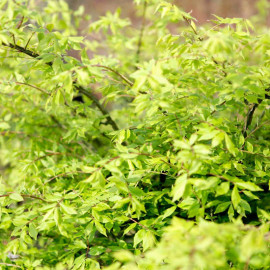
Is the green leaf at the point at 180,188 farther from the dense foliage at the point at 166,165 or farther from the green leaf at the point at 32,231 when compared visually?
the green leaf at the point at 32,231

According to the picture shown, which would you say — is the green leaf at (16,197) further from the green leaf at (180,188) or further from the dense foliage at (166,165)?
the green leaf at (180,188)

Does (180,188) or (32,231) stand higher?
(180,188)

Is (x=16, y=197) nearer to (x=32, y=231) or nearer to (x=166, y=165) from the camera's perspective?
(x=32, y=231)

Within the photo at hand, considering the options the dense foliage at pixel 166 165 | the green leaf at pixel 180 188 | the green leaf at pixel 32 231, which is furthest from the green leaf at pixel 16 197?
the green leaf at pixel 180 188

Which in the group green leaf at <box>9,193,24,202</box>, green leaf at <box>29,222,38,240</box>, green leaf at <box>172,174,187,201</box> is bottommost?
green leaf at <box>29,222,38,240</box>

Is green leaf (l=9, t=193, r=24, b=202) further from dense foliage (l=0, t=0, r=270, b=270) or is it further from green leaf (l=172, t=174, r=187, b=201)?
green leaf (l=172, t=174, r=187, b=201)

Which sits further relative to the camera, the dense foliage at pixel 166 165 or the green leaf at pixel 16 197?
the green leaf at pixel 16 197

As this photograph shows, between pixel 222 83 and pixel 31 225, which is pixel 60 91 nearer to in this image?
pixel 31 225

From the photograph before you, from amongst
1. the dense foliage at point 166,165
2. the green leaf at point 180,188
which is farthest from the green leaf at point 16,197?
the green leaf at point 180,188

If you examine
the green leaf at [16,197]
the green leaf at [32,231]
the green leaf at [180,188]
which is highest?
the green leaf at [180,188]

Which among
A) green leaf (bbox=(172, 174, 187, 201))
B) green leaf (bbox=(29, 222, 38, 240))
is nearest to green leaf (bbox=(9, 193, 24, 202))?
green leaf (bbox=(29, 222, 38, 240))

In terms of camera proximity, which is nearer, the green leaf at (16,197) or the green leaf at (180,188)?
the green leaf at (180,188)

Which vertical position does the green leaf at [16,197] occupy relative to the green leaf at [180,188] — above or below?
below

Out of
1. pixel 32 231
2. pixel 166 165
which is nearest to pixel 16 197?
pixel 32 231
